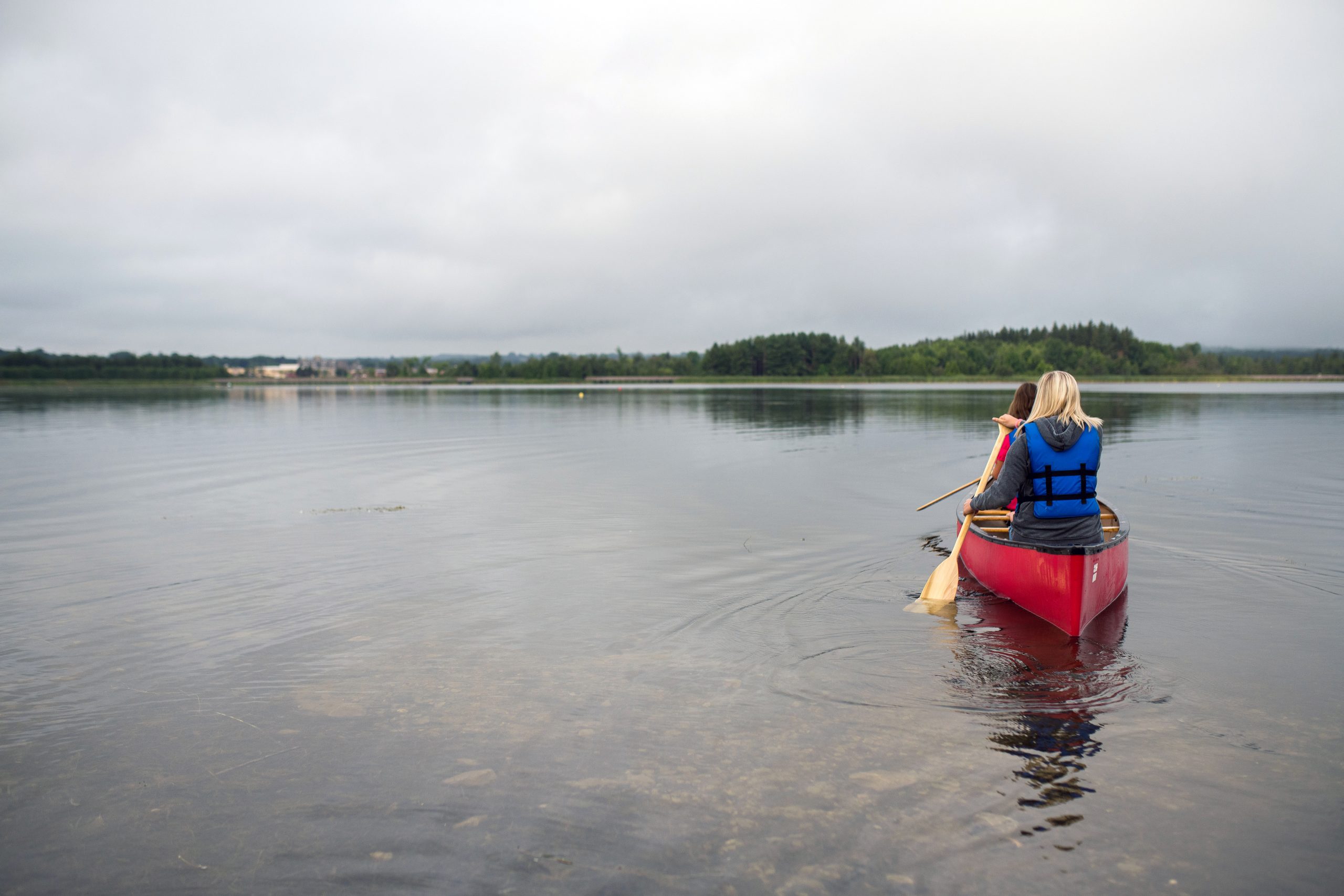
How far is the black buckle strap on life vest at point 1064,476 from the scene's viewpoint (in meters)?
7.87

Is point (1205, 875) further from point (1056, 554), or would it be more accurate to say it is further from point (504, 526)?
point (504, 526)

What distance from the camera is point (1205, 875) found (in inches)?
159

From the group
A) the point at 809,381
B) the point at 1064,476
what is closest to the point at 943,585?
the point at 1064,476

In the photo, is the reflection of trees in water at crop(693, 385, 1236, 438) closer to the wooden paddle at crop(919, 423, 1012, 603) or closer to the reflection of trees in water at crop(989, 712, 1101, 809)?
the wooden paddle at crop(919, 423, 1012, 603)

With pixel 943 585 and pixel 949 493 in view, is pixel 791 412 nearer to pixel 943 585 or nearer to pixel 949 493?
pixel 949 493

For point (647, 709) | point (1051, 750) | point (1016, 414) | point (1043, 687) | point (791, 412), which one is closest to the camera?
point (1051, 750)

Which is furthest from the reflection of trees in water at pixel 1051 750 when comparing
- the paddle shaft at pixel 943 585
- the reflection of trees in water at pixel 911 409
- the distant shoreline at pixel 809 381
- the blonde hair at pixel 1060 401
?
the distant shoreline at pixel 809 381

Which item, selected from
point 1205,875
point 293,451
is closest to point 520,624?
point 1205,875

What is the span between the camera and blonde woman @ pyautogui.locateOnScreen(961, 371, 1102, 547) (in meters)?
7.73

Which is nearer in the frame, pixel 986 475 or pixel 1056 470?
pixel 1056 470

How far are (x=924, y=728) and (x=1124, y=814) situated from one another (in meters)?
1.38

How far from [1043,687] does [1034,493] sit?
222 centimetres

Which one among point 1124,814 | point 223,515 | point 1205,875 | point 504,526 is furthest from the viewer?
point 223,515

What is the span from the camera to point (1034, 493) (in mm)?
8078
